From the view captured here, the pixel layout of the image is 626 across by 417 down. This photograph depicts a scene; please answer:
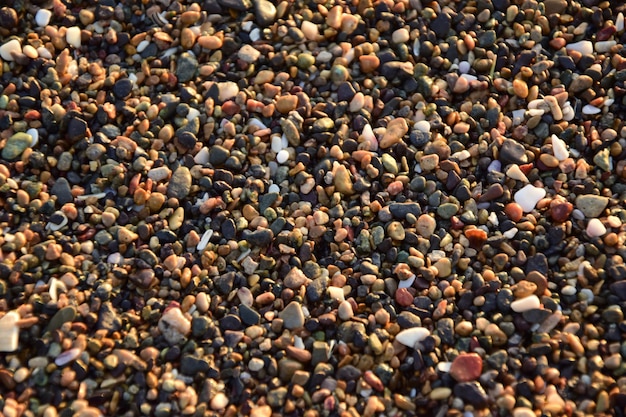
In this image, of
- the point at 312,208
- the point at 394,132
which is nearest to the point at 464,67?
the point at 394,132

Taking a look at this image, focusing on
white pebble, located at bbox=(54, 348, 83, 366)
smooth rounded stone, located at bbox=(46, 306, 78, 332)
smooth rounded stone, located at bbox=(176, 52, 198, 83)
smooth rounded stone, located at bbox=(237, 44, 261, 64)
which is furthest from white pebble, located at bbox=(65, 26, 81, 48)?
white pebble, located at bbox=(54, 348, 83, 366)

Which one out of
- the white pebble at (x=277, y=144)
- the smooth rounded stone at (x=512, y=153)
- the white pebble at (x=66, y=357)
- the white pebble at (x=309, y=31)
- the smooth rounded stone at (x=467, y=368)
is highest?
the white pebble at (x=309, y=31)

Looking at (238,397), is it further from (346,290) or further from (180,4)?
(180,4)

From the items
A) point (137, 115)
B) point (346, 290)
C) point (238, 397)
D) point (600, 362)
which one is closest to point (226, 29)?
point (137, 115)

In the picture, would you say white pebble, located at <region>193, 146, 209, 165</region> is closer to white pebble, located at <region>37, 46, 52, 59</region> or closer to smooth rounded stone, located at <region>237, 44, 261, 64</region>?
smooth rounded stone, located at <region>237, 44, 261, 64</region>

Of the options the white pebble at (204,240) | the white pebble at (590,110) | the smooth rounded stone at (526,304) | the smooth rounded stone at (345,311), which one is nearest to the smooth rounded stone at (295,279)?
the smooth rounded stone at (345,311)

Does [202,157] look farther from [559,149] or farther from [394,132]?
[559,149]

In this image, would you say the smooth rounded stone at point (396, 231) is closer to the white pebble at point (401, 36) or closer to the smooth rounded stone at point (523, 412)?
the smooth rounded stone at point (523, 412)
